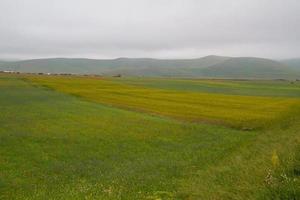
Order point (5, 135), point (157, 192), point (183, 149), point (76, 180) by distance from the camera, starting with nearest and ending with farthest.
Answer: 1. point (157, 192)
2. point (76, 180)
3. point (183, 149)
4. point (5, 135)

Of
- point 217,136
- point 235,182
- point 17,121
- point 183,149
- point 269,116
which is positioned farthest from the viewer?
point 269,116

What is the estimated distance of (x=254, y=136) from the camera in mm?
40438

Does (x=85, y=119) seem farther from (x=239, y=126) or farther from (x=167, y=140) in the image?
(x=239, y=126)

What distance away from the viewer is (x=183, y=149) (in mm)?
33219

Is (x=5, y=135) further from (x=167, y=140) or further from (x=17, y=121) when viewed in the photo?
(x=167, y=140)

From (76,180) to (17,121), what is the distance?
76.8ft

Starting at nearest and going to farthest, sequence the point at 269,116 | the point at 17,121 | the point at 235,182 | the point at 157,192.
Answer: the point at 235,182, the point at 157,192, the point at 17,121, the point at 269,116

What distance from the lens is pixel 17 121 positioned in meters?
44.2

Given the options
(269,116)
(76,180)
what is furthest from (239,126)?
(76,180)

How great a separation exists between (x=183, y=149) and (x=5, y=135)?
15452 millimetres

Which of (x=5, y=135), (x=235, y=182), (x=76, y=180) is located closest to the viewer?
(x=235, y=182)

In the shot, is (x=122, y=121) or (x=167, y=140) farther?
(x=122, y=121)

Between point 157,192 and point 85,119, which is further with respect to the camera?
point 85,119

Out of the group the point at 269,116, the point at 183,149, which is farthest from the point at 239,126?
the point at 183,149
